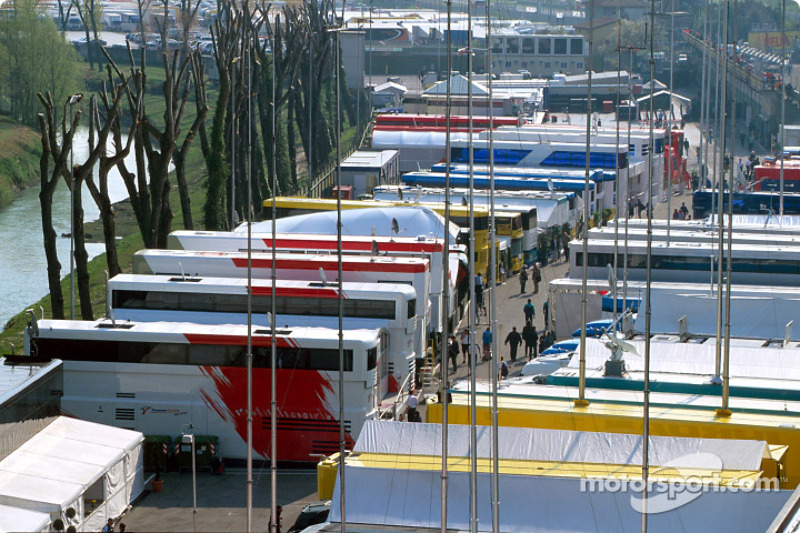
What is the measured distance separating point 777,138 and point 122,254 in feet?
135

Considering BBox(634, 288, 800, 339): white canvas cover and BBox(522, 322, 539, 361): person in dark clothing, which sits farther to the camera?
BBox(522, 322, 539, 361): person in dark clothing

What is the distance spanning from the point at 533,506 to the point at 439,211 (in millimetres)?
20941

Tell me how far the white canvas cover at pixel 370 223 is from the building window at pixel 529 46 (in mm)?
79210

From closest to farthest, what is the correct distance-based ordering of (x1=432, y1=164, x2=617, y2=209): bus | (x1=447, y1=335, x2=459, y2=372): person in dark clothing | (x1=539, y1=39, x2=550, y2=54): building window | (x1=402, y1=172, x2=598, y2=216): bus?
(x1=447, y1=335, x2=459, y2=372): person in dark clothing < (x1=402, y1=172, x2=598, y2=216): bus < (x1=432, y1=164, x2=617, y2=209): bus < (x1=539, y1=39, x2=550, y2=54): building window

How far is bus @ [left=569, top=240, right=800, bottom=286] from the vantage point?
33656 mm

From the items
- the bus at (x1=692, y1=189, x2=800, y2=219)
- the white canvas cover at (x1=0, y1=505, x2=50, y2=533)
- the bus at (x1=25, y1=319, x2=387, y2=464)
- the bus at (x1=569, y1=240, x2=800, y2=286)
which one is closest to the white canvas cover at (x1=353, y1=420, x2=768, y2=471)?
the bus at (x1=25, y1=319, x2=387, y2=464)

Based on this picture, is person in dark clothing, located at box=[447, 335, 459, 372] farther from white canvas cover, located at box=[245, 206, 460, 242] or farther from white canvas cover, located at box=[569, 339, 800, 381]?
white canvas cover, located at box=[245, 206, 460, 242]

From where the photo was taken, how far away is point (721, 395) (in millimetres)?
21734

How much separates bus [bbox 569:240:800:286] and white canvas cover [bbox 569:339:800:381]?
26.8 ft

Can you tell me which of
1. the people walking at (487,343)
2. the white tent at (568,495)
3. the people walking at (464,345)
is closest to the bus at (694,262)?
the people walking at (487,343)

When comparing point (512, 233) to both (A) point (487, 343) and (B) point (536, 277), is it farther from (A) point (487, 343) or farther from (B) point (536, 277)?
(A) point (487, 343)

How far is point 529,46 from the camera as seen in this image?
112562 millimetres

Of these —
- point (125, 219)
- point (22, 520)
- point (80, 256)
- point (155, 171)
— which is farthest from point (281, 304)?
point (125, 219)

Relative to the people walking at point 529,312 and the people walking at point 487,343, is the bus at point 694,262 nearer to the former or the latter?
the people walking at point 529,312
